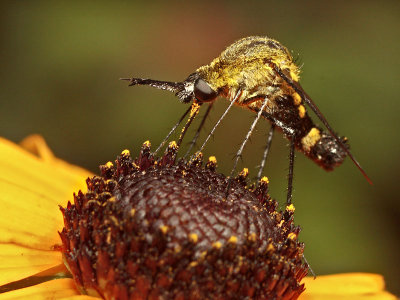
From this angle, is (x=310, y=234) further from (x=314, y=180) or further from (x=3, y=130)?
(x=3, y=130)

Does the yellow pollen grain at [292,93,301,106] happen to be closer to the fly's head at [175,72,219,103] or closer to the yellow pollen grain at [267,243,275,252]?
the fly's head at [175,72,219,103]

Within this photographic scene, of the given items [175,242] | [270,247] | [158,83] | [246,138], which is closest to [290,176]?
[246,138]

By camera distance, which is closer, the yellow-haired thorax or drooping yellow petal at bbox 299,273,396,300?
drooping yellow petal at bbox 299,273,396,300

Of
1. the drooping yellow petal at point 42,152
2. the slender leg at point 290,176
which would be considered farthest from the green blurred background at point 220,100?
the drooping yellow petal at point 42,152

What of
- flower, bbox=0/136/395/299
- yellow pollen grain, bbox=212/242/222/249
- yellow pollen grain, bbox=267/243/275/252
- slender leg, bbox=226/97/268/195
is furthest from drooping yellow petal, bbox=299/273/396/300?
yellow pollen grain, bbox=212/242/222/249

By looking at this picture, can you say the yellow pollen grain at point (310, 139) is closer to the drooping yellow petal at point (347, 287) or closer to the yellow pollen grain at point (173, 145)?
the drooping yellow petal at point (347, 287)

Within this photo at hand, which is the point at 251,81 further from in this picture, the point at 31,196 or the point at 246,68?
the point at 31,196

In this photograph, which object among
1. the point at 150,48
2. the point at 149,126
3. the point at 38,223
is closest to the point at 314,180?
the point at 149,126
